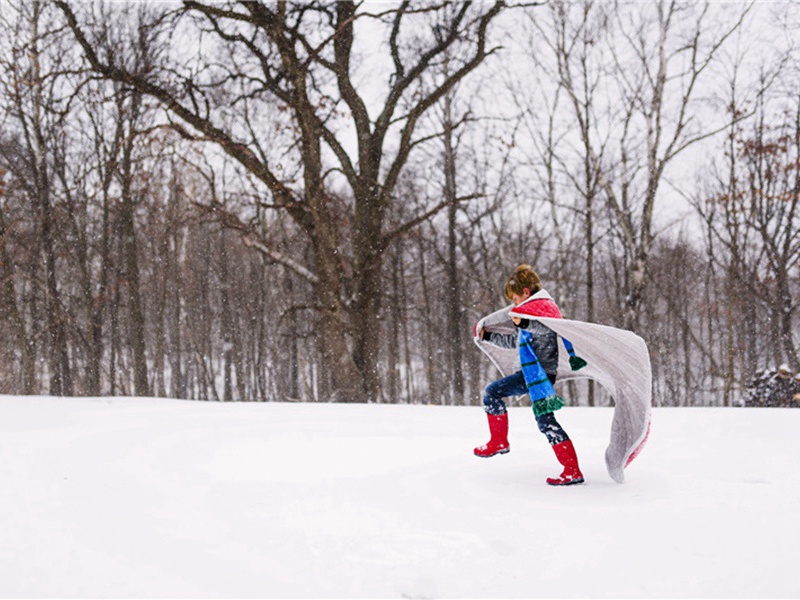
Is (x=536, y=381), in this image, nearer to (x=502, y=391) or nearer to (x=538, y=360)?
(x=538, y=360)

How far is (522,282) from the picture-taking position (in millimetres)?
4574

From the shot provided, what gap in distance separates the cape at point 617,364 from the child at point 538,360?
0.6 inches

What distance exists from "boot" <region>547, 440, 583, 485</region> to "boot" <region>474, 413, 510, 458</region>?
65cm

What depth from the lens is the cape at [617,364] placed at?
4.35 meters

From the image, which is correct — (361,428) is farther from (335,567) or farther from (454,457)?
(335,567)

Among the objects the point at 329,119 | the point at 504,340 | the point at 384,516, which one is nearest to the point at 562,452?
the point at 504,340

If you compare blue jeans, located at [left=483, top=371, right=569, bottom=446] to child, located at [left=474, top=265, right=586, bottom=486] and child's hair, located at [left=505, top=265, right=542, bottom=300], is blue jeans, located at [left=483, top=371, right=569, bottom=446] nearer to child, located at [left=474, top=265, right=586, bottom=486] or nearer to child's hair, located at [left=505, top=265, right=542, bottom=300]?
child, located at [left=474, top=265, right=586, bottom=486]

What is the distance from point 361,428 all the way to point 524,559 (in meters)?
3.81

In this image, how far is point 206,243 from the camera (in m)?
33.3


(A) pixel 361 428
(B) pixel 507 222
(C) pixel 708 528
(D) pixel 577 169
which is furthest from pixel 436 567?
(B) pixel 507 222

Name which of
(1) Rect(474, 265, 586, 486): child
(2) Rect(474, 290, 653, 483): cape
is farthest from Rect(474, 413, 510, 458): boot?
(2) Rect(474, 290, 653, 483): cape

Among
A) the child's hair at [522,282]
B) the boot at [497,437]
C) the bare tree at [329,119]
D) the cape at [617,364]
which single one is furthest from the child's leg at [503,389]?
the bare tree at [329,119]

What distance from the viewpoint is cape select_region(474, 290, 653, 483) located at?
4352 mm

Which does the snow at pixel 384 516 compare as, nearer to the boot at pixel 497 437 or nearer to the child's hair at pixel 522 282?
the boot at pixel 497 437
